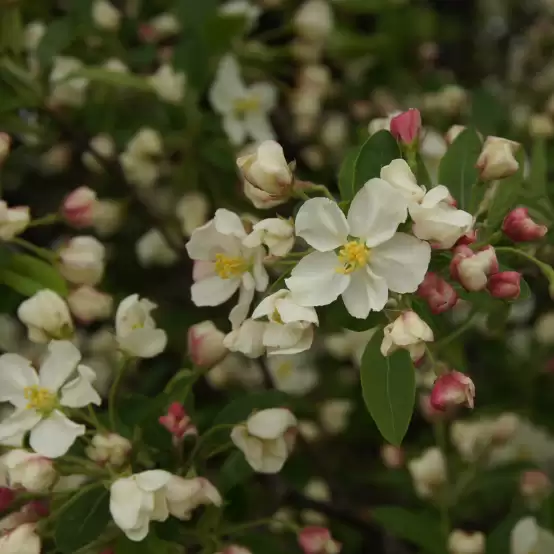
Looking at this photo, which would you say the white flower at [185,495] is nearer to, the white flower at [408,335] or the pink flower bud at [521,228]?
the white flower at [408,335]

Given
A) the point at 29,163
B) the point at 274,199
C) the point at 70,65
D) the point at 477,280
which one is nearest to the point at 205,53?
the point at 70,65

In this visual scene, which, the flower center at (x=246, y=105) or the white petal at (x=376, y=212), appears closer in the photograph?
the white petal at (x=376, y=212)

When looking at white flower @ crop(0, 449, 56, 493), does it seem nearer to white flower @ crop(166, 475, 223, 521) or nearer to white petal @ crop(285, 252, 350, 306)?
white flower @ crop(166, 475, 223, 521)

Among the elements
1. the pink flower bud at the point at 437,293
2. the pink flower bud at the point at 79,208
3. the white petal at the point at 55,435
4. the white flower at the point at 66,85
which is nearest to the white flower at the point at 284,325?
the pink flower bud at the point at 437,293

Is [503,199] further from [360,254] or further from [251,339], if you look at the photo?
[251,339]

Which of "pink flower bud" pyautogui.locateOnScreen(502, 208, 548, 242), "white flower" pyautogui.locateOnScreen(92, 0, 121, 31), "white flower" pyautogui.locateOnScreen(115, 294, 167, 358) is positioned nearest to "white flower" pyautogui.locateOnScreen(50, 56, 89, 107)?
"white flower" pyautogui.locateOnScreen(92, 0, 121, 31)

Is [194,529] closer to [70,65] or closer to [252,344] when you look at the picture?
[252,344]
